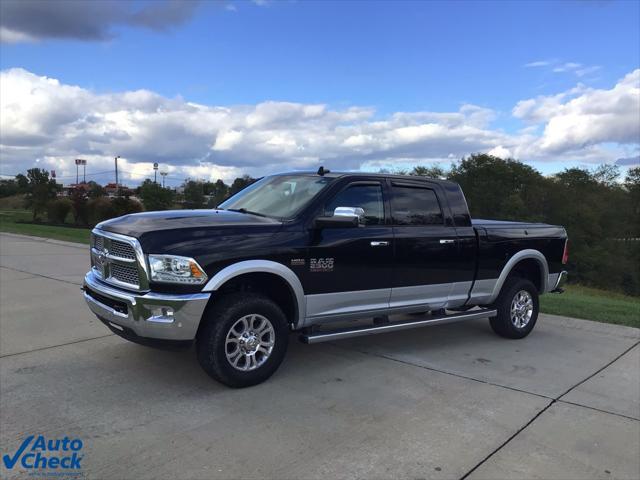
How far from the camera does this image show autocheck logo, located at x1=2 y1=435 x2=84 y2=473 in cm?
341

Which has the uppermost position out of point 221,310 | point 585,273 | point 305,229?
point 305,229

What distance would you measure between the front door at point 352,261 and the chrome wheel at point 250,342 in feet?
1.60

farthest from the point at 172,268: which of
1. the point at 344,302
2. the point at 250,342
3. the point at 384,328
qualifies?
the point at 384,328

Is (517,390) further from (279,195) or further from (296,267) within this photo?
(279,195)

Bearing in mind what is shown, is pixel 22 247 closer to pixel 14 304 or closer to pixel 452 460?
pixel 14 304

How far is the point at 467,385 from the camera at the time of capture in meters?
5.07

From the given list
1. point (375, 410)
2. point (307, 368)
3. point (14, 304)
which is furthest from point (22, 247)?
point (375, 410)

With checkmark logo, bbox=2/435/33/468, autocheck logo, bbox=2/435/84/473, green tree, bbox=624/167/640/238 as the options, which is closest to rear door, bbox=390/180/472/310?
autocheck logo, bbox=2/435/84/473

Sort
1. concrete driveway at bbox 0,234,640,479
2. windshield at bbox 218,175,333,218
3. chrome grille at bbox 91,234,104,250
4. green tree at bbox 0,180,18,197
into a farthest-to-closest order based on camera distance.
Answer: green tree at bbox 0,180,18,197, windshield at bbox 218,175,333,218, chrome grille at bbox 91,234,104,250, concrete driveway at bbox 0,234,640,479

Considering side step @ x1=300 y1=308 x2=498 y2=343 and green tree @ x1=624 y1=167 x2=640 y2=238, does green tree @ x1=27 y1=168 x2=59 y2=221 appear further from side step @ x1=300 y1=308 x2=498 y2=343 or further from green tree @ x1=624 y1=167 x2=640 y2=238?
green tree @ x1=624 y1=167 x2=640 y2=238

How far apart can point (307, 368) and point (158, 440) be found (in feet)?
6.24

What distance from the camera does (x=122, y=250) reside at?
4660 mm

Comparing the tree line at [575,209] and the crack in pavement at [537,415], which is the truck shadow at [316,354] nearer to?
the crack in pavement at [537,415]

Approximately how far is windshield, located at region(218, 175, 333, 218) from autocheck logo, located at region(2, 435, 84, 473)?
261cm
